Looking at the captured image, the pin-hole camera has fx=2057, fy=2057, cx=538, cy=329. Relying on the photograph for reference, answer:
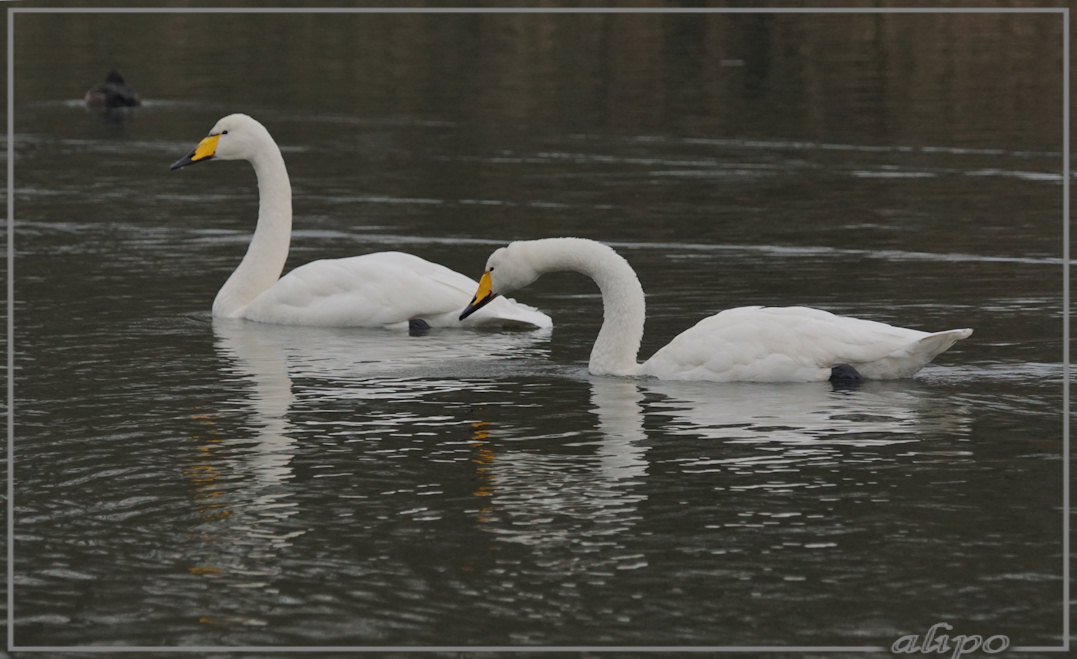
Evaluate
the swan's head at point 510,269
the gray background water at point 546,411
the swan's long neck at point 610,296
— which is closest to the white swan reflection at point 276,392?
the gray background water at point 546,411

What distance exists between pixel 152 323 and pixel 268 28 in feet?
131

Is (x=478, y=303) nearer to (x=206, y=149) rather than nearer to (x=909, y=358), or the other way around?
(x=909, y=358)

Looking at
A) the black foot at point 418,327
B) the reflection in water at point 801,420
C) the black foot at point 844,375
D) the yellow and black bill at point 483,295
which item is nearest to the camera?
the reflection in water at point 801,420

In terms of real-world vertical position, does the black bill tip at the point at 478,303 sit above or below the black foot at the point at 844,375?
above

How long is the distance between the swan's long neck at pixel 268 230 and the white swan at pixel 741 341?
14.1 ft

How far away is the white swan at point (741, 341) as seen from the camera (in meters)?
13.4

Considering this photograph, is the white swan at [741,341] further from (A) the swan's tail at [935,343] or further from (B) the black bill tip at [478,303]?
(B) the black bill tip at [478,303]

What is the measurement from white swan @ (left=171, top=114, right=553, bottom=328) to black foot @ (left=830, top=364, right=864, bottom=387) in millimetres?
3176

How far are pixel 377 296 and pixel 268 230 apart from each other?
6.92 feet

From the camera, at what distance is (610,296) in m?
14.3

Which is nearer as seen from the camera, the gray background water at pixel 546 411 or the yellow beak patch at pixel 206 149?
the gray background water at pixel 546 411

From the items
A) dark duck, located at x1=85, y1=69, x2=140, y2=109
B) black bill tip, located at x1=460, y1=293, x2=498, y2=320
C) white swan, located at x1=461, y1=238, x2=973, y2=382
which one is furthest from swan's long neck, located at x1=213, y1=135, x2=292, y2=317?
dark duck, located at x1=85, y1=69, x2=140, y2=109

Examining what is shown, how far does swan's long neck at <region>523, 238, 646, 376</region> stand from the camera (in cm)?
1417

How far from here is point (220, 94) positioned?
38531 mm
